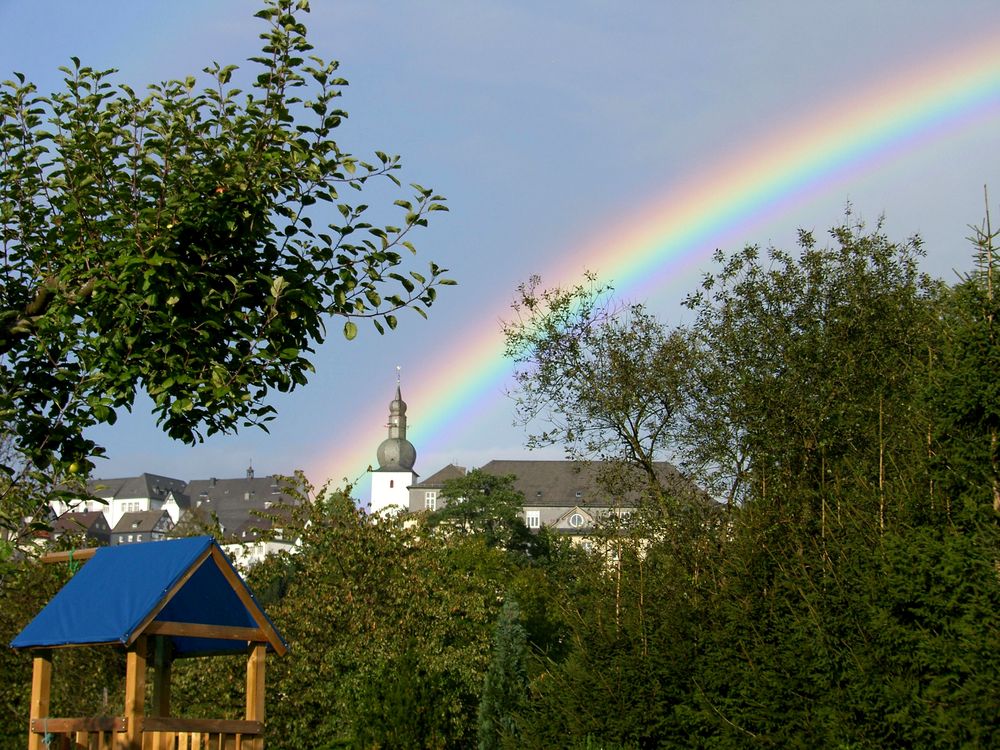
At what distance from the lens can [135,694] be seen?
33.9 feet

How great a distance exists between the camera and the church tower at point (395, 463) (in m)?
161

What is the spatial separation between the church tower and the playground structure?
486ft

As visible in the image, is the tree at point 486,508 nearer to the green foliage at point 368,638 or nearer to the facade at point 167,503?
the green foliage at point 368,638

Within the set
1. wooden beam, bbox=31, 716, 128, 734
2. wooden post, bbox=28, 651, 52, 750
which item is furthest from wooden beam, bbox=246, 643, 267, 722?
wooden post, bbox=28, 651, 52, 750

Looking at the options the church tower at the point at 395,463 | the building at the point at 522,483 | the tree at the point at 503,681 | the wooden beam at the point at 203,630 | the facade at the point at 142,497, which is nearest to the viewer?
the wooden beam at the point at 203,630

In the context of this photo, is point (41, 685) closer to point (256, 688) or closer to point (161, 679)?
point (161, 679)

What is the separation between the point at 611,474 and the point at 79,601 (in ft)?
56.4

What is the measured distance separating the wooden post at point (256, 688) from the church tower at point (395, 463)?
148131 mm

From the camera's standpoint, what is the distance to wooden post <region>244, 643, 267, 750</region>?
11.5m

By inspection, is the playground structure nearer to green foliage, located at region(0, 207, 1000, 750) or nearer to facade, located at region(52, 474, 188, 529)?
green foliage, located at region(0, 207, 1000, 750)

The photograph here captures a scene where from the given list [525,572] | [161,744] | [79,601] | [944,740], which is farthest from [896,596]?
[525,572]

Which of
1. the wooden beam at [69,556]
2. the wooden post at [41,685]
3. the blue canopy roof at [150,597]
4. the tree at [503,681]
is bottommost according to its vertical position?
the tree at [503,681]

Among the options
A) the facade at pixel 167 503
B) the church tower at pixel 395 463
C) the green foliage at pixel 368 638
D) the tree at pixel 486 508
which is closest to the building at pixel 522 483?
the church tower at pixel 395 463

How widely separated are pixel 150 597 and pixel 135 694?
94 cm
